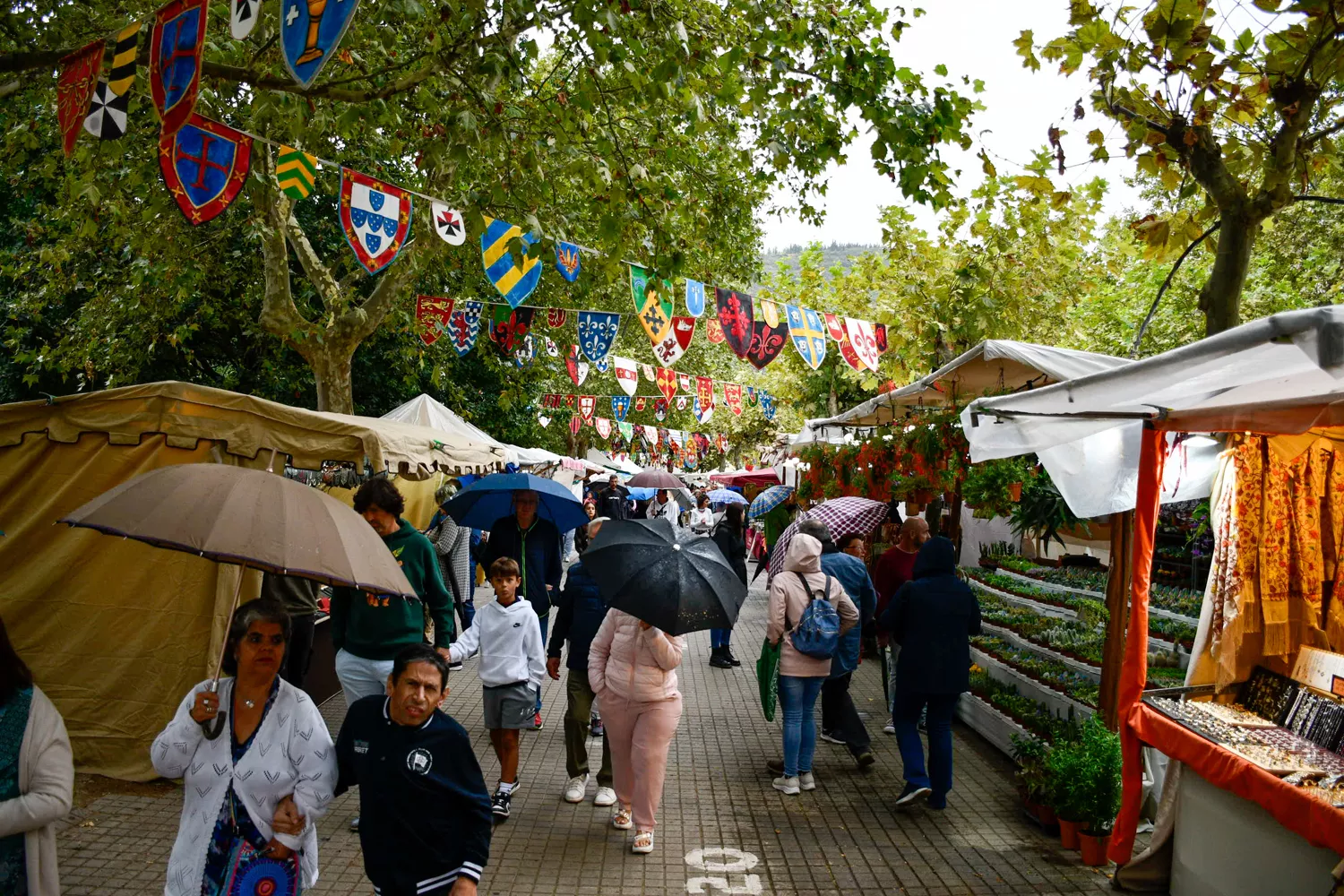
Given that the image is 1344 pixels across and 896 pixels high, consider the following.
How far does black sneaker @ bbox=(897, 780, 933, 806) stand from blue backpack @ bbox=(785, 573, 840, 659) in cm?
104

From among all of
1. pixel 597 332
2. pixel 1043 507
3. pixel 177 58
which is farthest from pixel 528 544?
pixel 597 332

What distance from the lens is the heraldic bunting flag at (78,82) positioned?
5.60 m

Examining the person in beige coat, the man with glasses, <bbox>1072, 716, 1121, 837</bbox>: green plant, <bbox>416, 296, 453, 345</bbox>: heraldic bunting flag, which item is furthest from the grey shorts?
<bbox>416, 296, 453, 345</bbox>: heraldic bunting flag

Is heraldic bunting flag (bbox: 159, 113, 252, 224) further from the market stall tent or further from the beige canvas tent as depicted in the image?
the market stall tent

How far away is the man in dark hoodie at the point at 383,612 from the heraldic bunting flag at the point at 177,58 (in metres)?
2.28

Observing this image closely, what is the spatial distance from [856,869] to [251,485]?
4.04 meters

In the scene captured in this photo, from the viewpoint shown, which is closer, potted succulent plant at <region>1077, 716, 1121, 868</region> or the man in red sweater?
potted succulent plant at <region>1077, 716, 1121, 868</region>

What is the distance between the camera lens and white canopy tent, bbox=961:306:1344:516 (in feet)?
11.5

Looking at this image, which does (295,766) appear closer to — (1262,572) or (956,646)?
(956,646)

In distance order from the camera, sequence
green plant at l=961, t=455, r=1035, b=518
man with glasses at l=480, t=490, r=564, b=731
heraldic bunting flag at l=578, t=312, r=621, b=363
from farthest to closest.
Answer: heraldic bunting flag at l=578, t=312, r=621, b=363 → man with glasses at l=480, t=490, r=564, b=731 → green plant at l=961, t=455, r=1035, b=518

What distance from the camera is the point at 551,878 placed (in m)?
5.12

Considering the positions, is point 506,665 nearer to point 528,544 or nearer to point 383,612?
point 383,612

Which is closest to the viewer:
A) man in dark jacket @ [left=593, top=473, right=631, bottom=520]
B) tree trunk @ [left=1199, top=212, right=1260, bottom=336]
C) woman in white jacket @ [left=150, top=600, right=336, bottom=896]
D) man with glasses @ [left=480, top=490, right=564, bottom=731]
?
woman in white jacket @ [left=150, top=600, right=336, bottom=896]

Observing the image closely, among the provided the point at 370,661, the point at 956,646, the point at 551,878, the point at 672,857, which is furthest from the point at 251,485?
the point at 956,646
